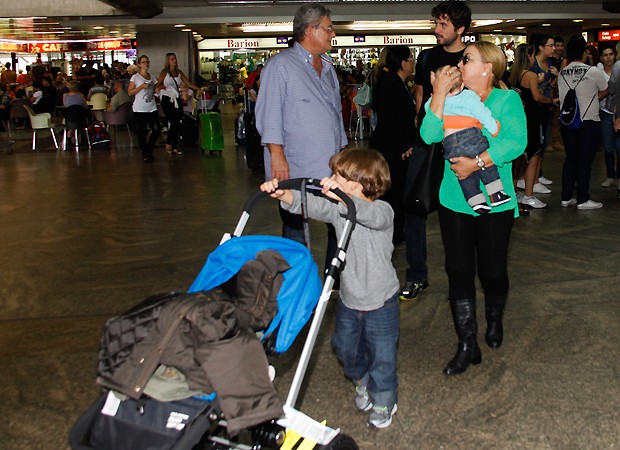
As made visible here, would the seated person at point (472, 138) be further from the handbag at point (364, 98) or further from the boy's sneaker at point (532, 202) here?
the handbag at point (364, 98)

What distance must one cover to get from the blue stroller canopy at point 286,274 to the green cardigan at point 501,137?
1.29 m

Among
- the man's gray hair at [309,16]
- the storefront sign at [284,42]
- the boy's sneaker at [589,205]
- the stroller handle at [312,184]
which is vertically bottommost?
the boy's sneaker at [589,205]

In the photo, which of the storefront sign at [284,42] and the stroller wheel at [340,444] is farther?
the storefront sign at [284,42]

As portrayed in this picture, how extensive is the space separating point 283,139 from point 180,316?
2.30 meters

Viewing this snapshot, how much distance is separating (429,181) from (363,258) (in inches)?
42.5

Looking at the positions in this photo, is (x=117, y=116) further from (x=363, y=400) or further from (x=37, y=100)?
(x=363, y=400)

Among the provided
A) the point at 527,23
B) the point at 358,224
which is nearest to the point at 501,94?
the point at 358,224

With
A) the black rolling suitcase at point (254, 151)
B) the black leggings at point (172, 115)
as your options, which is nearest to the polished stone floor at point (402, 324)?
the black rolling suitcase at point (254, 151)

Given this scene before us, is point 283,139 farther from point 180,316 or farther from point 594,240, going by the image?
point 594,240

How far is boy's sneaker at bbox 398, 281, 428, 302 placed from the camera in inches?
208

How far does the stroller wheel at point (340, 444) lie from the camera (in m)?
2.88

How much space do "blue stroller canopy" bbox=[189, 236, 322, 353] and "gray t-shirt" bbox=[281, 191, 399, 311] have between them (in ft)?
1.19

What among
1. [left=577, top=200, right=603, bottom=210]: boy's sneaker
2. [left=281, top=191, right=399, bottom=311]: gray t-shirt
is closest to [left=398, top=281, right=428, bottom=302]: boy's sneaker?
[left=281, top=191, right=399, bottom=311]: gray t-shirt

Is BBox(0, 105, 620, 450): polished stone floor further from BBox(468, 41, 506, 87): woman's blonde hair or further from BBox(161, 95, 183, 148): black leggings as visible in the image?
BBox(161, 95, 183, 148): black leggings
